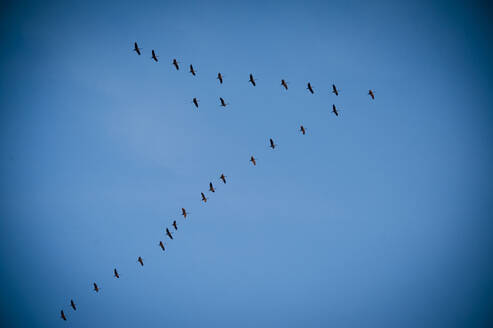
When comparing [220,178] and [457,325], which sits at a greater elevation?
[220,178]

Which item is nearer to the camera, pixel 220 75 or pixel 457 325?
pixel 220 75

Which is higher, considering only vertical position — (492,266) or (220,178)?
(220,178)

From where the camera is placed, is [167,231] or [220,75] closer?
[220,75]

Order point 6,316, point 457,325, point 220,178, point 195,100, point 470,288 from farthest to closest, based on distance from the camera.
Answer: point 470,288 → point 457,325 → point 6,316 → point 220,178 → point 195,100

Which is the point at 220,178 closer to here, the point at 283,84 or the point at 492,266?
the point at 283,84

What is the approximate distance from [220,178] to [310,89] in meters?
8.27

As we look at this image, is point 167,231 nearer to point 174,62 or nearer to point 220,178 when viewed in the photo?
point 220,178

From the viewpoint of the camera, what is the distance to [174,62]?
18547mm

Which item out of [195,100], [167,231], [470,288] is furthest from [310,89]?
[470,288]

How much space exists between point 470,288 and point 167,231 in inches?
2799

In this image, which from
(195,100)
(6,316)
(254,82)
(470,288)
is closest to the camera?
(254,82)

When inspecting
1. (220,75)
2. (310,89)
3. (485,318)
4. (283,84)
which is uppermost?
Result: (220,75)

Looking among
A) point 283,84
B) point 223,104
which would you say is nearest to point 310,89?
point 283,84

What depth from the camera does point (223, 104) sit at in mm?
18938
